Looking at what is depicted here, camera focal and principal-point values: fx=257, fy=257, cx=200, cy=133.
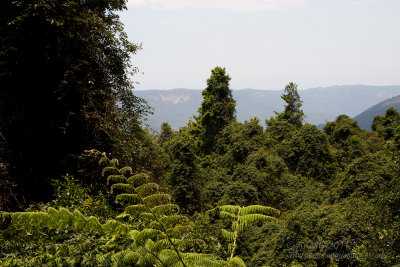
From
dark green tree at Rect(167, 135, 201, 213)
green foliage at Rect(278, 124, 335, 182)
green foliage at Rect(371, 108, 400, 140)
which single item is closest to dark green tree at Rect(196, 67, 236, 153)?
green foliage at Rect(278, 124, 335, 182)

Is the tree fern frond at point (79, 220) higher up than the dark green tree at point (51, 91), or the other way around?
the dark green tree at point (51, 91)

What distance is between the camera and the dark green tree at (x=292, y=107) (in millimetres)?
30906

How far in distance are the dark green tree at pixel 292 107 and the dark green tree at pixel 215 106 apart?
8905 millimetres

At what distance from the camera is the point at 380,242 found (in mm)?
6555

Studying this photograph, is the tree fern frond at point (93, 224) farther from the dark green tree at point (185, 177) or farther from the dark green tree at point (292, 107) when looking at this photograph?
the dark green tree at point (292, 107)

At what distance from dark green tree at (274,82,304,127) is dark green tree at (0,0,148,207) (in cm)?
2707

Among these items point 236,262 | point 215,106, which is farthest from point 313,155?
point 236,262

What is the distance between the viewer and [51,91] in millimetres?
6734

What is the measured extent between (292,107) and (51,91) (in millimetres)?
29273

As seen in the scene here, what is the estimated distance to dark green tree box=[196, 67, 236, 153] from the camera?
Answer: 25266 millimetres

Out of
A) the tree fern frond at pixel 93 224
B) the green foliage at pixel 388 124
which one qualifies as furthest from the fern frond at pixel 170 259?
the green foliage at pixel 388 124

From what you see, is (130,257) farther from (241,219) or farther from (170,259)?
(241,219)

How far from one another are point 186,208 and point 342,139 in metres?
16.7

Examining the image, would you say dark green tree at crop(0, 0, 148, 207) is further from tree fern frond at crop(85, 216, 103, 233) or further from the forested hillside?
tree fern frond at crop(85, 216, 103, 233)
